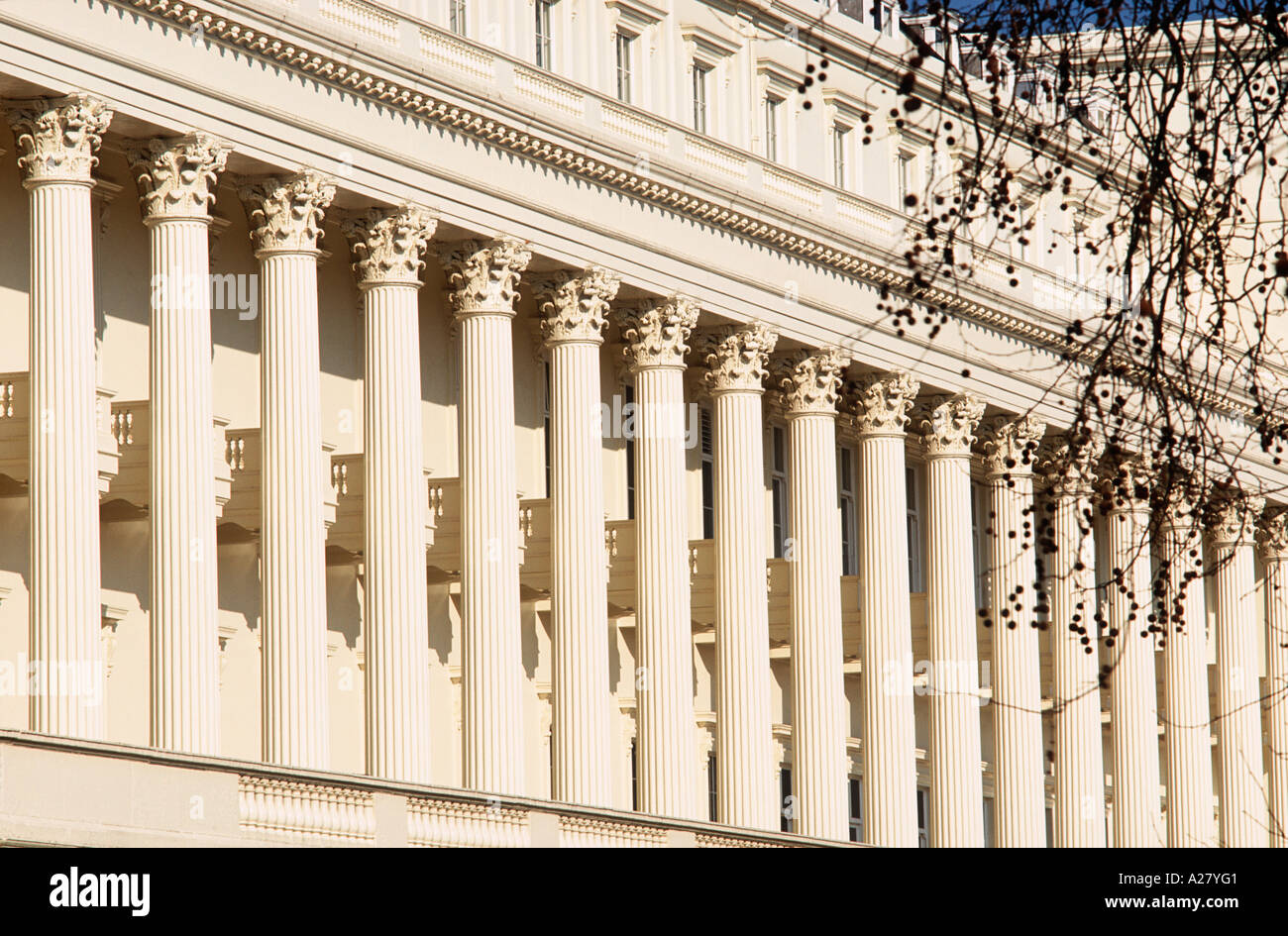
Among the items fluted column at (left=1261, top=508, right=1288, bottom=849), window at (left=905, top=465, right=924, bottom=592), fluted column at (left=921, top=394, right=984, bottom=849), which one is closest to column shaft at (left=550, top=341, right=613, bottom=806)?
fluted column at (left=921, top=394, right=984, bottom=849)

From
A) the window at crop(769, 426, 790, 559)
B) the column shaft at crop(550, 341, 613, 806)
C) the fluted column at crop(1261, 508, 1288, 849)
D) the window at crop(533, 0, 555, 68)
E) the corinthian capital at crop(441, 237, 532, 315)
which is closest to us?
the corinthian capital at crop(441, 237, 532, 315)

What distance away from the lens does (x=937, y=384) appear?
2048 inches

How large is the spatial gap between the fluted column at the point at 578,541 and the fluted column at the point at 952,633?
35.9 feet

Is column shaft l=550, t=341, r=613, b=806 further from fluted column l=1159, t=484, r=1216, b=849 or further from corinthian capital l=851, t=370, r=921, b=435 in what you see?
fluted column l=1159, t=484, r=1216, b=849

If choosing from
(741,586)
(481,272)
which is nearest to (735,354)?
(741,586)

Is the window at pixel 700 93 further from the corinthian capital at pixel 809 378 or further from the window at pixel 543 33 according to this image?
the corinthian capital at pixel 809 378

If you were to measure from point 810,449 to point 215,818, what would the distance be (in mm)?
22931

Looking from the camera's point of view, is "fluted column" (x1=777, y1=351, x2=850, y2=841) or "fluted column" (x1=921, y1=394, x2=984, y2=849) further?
"fluted column" (x1=921, y1=394, x2=984, y2=849)

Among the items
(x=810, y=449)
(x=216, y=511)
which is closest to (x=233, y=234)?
(x=216, y=511)

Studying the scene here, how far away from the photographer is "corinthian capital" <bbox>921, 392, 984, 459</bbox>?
52.6 metres

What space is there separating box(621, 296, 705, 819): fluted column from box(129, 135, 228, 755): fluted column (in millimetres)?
10592

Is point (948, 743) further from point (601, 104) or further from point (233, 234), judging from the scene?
point (233, 234)
